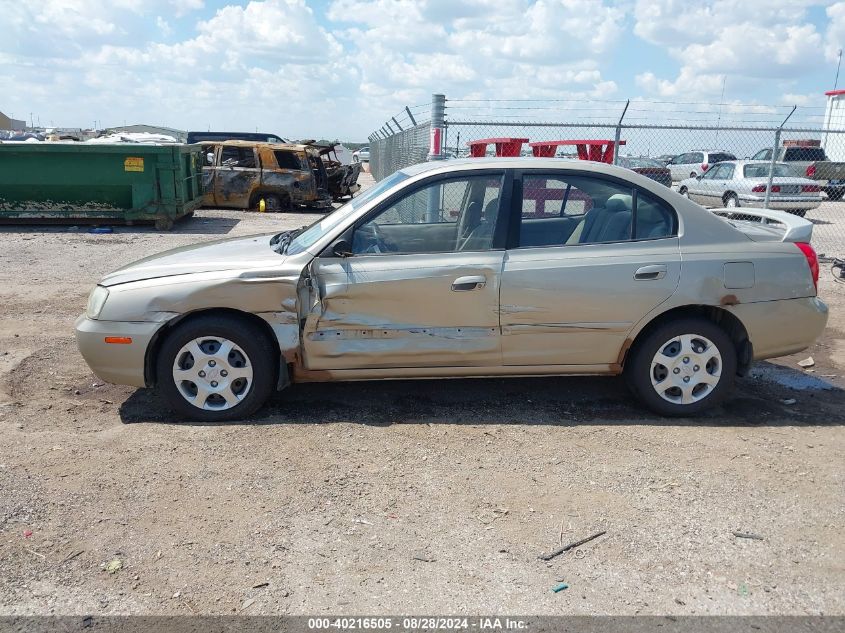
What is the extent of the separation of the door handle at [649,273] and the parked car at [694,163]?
23628 mm

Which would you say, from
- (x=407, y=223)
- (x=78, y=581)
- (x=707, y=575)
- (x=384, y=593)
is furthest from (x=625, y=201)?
(x=78, y=581)

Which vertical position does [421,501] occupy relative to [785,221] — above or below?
below

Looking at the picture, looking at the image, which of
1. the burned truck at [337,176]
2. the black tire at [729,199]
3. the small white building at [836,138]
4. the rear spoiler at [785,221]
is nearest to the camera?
the rear spoiler at [785,221]

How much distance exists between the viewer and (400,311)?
455 cm

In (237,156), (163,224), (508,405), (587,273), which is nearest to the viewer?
(587,273)

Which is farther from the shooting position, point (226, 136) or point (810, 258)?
point (226, 136)

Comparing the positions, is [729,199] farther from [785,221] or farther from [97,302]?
[97,302]

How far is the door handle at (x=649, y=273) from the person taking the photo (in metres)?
4.59

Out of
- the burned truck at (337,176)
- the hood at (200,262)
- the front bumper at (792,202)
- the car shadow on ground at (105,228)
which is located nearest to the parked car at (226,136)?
the burned truck at (337,176)

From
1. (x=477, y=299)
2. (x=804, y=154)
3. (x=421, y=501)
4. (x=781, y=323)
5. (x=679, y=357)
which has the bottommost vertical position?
(x=421, y=501)

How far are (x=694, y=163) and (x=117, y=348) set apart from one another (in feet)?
87.2

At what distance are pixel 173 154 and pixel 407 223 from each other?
9.85m

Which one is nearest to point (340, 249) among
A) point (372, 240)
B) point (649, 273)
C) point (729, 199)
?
point (372, 240)

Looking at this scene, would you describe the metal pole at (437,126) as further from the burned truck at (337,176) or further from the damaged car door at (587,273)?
the burned truck at (337,176)
